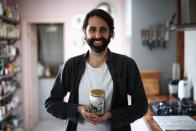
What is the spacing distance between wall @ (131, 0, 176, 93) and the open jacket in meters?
2.24

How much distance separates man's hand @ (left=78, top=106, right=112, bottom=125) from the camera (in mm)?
1371

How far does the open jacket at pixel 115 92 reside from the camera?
145 centimetres

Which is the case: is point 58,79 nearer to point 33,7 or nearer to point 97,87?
point 97,87

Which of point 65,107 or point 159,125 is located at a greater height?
point 65,107

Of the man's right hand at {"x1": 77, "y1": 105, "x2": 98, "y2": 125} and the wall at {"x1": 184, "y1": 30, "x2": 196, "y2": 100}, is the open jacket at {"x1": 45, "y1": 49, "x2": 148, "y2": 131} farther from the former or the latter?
the wall at {"x1": 184, "y1": 30, "x2": 196, "y2": 100}

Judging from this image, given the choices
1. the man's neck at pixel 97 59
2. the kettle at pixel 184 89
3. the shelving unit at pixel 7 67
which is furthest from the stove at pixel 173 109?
the shelving unit at pixel 7 67

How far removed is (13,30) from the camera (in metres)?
4.31

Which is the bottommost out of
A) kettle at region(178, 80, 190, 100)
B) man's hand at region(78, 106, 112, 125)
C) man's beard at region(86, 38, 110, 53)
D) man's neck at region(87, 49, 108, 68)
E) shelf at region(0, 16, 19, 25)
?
kettle at region(178, 80, 190, 100)

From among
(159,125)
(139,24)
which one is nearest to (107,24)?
(159,125)

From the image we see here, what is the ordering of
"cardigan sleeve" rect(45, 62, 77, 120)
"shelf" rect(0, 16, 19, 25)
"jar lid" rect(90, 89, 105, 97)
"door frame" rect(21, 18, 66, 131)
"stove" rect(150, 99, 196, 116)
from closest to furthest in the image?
"jar lid" rect(90, 89, 105, 97) → "cardigan sleeve" rect(45, 62, 77, 120) → "stove" rect(150, 99, 196, 116) → "shelf" rect(0, 16, 19, 25) → "door frame" rect(21, 18, 66, 131)

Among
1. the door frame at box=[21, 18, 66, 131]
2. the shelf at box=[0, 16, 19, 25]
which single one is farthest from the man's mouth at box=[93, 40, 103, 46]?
the door frame at box=[21, 18, 66, 131]

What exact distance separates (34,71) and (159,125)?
383 centimetres

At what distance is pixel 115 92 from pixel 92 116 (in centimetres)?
18

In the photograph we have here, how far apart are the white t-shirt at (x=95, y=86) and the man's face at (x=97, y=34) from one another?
0.12m
